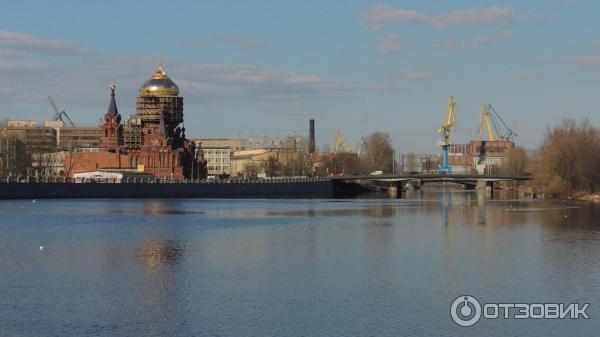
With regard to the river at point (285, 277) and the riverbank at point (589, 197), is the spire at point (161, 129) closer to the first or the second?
the riverbank at point (589, 197)

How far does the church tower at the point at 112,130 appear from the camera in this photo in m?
169

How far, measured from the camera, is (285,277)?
40.6 metres

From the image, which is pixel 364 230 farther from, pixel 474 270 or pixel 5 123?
pixel 5 123

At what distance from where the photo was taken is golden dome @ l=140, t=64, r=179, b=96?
167625mm

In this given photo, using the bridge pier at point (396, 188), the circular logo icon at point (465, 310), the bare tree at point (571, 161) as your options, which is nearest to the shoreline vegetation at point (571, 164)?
the bare tree at point (571, 161)

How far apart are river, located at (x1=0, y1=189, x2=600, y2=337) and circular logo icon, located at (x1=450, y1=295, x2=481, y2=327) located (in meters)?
0.38

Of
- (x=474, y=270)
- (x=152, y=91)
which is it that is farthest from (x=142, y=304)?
(x=152, y=91)

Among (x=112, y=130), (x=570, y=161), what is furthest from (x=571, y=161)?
(x=112, y=130)

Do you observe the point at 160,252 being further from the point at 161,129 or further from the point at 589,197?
the point at 161,129
